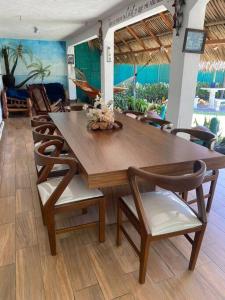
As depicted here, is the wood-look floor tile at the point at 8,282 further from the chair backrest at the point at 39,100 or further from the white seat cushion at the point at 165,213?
the chair backrest at the point at 39,100

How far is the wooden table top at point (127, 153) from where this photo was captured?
1.37 m

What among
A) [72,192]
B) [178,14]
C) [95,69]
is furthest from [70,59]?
[72,192]

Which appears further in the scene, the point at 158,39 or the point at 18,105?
the point at 18,105

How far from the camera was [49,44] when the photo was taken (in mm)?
8258

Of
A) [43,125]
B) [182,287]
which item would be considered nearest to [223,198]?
[182,287]

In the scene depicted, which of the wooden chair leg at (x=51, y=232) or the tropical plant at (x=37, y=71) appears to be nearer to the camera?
the wooden chair leg at (x=51, y=232)

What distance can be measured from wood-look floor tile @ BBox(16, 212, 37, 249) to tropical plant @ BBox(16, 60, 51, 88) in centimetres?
712

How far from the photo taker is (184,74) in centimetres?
257

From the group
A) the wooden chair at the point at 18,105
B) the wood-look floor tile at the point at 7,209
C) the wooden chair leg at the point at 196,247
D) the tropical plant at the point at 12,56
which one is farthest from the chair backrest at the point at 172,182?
the tropical plant at the point at 12,56

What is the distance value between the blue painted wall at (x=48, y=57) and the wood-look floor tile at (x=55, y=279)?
784cm

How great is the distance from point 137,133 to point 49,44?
295 inches

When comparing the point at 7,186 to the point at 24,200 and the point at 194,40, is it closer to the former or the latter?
the point at 24,200

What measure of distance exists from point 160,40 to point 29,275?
213 inches

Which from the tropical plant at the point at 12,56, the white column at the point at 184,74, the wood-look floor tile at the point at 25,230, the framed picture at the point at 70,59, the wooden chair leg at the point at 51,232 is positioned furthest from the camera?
the framed picture at the point at 70,59
